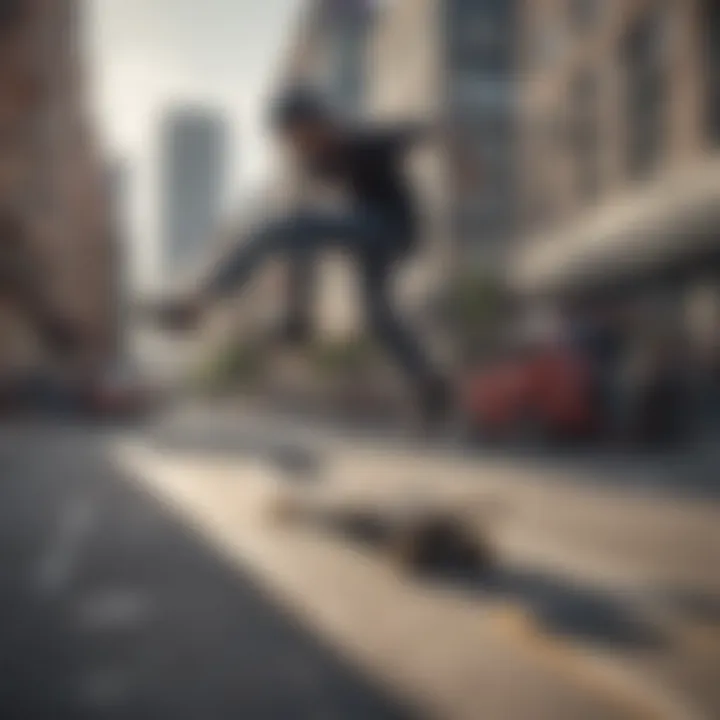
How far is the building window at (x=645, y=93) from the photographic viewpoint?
583 cm

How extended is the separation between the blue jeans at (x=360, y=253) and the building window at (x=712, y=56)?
5.33 meters

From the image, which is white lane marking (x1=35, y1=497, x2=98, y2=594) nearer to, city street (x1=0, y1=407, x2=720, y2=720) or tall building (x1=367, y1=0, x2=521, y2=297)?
city street (x1=0, y1=407, x2=720, y2=720)

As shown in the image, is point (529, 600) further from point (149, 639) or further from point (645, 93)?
point (645, 93)

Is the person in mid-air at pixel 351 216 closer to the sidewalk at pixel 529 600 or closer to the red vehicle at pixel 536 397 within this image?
the sidewalk at pixel 529 600

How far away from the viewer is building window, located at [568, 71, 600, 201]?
15.5 feet

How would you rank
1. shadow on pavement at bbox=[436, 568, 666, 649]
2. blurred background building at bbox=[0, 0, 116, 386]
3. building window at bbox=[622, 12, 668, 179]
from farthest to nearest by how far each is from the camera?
1. blurred background building at bbox=[0, 0, 116, 386]
2. building window at bbox=[622, 12, 668, 179]
3. shadow on pavement at bbox=[436, 568, 666, 649]

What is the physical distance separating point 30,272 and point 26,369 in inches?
457

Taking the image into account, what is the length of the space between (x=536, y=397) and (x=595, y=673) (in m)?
8.60

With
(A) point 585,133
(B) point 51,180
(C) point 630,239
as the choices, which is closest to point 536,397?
(A) point 585,133

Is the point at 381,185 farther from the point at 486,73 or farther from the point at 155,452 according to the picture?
the point at 155,452

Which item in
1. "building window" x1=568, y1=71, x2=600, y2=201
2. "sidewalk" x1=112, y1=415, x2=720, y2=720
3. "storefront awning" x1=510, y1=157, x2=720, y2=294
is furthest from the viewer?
"building window" x1=568, y1=71, x2=600, y2=201

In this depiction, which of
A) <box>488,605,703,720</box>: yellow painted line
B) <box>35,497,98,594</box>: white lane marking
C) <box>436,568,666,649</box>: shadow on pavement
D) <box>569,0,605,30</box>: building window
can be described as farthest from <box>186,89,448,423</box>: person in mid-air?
<box>569,0,605,30</box>: building window

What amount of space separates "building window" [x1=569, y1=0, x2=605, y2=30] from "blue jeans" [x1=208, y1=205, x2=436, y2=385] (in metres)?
3.01

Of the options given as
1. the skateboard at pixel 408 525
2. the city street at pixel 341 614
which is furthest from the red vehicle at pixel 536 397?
the skateboard at pixel 408 525
